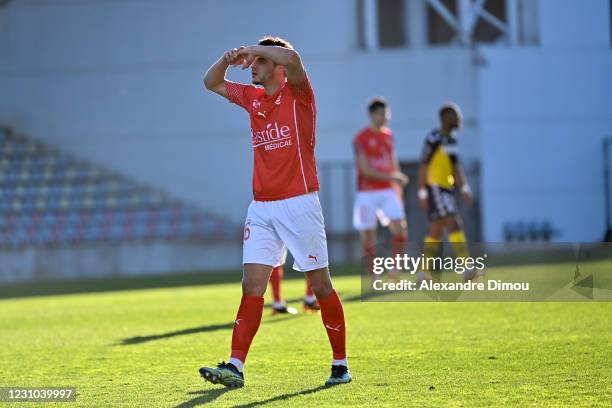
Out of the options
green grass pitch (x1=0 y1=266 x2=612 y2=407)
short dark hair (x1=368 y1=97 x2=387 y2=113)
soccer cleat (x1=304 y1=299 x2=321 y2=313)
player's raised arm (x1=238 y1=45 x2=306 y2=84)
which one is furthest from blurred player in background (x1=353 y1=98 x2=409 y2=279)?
player's raised arm (x1=238 y1=45 x2=306 y2=84)

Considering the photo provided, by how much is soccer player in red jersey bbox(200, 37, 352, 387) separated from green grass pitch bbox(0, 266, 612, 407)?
47cm

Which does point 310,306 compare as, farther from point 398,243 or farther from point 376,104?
point 398,243

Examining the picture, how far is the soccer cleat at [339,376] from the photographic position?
7457 mm

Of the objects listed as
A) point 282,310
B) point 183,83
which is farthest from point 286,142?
point 183,83

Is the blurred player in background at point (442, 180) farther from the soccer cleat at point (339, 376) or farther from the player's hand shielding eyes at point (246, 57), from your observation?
the player's hand shielding eyes at point (246, 57)

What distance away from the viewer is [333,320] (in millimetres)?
7688

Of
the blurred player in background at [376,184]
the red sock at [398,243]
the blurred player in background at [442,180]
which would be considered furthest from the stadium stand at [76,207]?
the blurred player in background at [442,180]

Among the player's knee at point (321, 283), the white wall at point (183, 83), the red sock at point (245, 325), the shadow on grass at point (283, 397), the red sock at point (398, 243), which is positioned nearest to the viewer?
the shadow on grass at point (283, 397)

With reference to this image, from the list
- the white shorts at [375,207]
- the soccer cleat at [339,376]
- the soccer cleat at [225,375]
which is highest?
the white shorts at [375,207]

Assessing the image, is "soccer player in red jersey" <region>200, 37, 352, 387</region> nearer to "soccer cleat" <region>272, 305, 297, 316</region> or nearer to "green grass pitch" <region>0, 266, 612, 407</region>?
"green grass pitch" <region>0, 266, 612, 407</region>

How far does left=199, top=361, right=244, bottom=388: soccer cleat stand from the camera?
7.16 metres

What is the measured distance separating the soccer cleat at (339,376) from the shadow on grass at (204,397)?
603mm

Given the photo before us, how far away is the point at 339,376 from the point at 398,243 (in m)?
9.10

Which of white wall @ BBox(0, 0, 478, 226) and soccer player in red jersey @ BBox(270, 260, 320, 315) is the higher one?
white wall @ BBox(0, 0, 478, 226)
